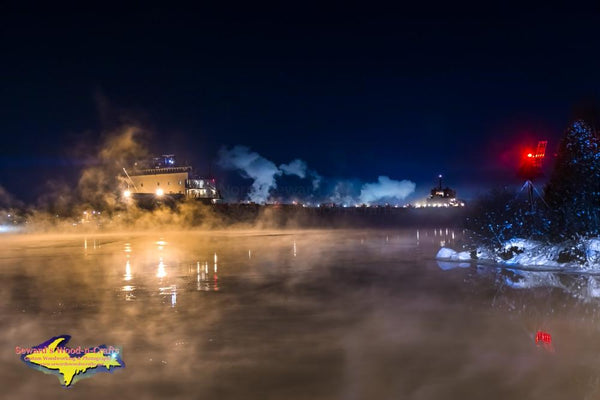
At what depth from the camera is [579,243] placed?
16.4 metres

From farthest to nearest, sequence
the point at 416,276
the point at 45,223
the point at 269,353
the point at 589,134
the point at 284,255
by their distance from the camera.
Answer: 1. the point at 45,223
2. the point at 284,255
3. the point at 589,134
4. the point at 416,276
5. the point at 269,353

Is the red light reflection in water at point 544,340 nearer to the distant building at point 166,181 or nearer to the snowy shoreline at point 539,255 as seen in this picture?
the snowy shoreline at point 539,255

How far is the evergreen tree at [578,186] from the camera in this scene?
1688 centimetres

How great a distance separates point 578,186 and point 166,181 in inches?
2736

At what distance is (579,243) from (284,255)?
11.1 meters

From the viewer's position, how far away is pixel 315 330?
8.95m

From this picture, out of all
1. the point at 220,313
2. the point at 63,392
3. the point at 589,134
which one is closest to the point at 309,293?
the point at 220,313

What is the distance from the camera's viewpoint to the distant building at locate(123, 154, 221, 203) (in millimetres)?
77312

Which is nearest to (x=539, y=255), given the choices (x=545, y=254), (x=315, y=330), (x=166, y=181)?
(x=545, y=254)

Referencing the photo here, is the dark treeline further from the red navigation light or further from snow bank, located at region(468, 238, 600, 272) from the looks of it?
the red navigation light

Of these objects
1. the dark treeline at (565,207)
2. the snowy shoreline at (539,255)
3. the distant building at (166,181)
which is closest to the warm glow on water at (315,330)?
the snowy shoreline at (539,255)

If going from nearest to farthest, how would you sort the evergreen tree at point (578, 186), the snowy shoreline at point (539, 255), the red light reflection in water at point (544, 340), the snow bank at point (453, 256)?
the red light reflection in water at point (544, 340)
the snowy shoreline at point (539, 255)
the evergreen tree at point (578, 186)
the snow bank at point (453, 256)

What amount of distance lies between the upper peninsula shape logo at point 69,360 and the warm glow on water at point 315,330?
187 millimetres

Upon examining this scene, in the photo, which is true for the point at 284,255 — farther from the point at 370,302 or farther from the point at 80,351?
the point at 80,351
